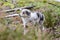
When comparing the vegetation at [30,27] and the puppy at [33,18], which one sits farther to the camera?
the puppy at [33,18]

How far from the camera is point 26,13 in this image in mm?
7711

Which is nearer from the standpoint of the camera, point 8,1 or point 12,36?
point 12,36

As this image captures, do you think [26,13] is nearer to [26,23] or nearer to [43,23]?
[26,23]

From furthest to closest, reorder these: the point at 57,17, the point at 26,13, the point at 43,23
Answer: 1. the point at 57,17
2. the point at 43,23
3. the point at 26,13

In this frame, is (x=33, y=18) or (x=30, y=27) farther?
(x=33, y=18)

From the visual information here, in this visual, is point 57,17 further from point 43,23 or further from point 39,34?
point 39,34

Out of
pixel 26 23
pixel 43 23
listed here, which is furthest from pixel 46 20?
pixel 26 23

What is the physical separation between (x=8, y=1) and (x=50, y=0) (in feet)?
6.39

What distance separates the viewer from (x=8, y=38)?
5.80 meters

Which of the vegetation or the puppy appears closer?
the vegetation

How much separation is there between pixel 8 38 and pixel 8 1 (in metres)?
6.34

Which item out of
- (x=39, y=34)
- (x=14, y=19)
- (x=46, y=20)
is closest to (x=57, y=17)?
(x=46, y=20)

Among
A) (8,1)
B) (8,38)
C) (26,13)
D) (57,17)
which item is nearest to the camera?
(8,38)

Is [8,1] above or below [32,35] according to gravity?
below
